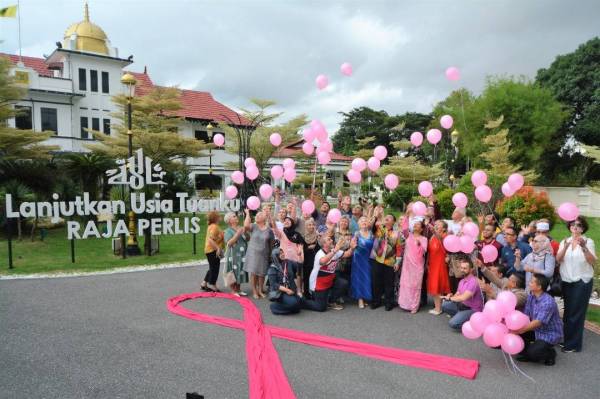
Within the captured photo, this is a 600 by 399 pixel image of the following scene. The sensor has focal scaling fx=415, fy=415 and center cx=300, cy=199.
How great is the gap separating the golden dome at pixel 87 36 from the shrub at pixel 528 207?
25341 mm

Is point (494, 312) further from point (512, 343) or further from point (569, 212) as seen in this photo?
point (569, 212)

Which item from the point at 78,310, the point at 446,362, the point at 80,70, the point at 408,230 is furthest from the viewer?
the point at 80,70

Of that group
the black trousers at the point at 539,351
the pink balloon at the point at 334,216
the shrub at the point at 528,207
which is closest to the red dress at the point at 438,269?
the pink balloon at the point at 334,216

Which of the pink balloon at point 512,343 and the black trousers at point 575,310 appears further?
the black trousers at point 575,310

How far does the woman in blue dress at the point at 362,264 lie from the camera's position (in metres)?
7.08

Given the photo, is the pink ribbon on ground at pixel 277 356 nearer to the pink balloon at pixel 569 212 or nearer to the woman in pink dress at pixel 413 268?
the woman in pink dress at pixel 413 268

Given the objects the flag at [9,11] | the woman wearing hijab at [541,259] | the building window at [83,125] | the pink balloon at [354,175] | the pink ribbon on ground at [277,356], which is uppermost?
the building window at [83,125]

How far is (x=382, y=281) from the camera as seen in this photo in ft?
23.5

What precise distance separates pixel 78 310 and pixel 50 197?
33.9 feet

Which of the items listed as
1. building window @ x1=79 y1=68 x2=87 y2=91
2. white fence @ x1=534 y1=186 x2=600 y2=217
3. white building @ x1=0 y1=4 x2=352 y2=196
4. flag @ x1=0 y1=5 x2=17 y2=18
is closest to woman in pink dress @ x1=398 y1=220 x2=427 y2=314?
flag @ x1=0 y1=5 x2=17 y2=18

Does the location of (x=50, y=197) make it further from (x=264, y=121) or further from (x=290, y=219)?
(x=264, y=121)

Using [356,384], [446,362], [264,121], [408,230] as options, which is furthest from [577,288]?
[264,121]

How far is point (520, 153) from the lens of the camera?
29000 mm

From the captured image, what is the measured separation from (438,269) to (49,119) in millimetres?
25807
